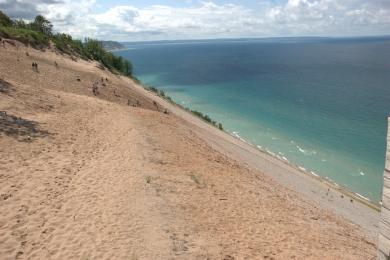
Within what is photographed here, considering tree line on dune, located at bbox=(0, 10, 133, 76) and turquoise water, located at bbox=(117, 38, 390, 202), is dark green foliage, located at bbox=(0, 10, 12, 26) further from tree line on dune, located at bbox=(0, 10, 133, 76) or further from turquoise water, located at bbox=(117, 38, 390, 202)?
turquoise water, located at bbox=(117, 38, 390, 202)

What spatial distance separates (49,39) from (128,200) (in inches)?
1843

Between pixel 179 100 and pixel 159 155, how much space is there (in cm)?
6042

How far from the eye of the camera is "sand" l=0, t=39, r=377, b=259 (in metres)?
12.0

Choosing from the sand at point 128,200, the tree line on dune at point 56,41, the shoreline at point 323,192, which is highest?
the tree line on dune at point 56,41

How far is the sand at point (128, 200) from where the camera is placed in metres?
12.0

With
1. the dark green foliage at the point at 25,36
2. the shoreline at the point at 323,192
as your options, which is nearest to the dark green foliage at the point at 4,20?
the dark green foliage at the point at 25,36

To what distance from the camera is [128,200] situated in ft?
48.2

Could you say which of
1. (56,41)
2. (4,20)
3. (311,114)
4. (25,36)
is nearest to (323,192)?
(311,114)

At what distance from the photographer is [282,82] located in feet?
353

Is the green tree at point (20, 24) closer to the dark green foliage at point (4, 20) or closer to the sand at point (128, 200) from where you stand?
the dark green foliage at point (4, 20)

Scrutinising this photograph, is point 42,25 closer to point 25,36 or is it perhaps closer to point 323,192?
point 25,36

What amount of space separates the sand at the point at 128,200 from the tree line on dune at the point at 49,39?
25.4 meters

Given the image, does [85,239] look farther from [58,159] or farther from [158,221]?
[58,159]

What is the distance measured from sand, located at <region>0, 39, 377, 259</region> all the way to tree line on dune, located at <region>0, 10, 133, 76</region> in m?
25.4
